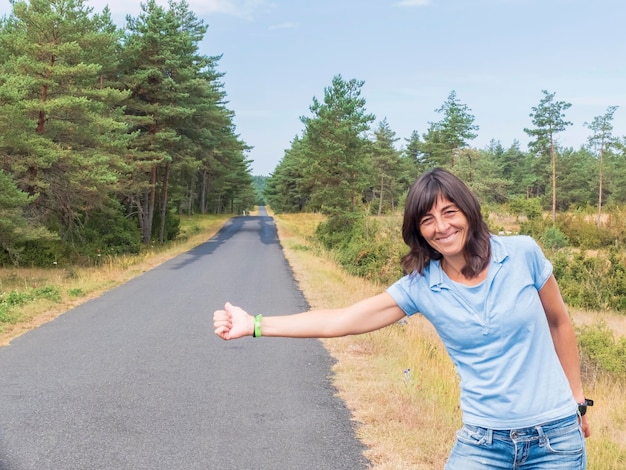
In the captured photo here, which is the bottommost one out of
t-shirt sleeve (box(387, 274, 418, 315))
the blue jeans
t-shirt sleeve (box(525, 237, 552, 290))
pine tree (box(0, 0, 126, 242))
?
the blue jeans

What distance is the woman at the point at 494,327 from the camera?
6.51 feet

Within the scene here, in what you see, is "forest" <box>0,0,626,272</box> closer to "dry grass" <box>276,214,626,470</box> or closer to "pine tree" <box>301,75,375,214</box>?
"pine tree" <box>301,75,375,214</box>

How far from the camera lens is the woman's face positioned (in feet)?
6.98

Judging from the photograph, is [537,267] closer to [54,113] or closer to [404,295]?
[404,295]

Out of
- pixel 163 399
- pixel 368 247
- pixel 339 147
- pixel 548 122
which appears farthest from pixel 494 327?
pixel 548 122

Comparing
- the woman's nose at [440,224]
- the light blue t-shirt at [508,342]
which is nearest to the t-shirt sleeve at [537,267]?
the light blue t-shirt at [508,342]

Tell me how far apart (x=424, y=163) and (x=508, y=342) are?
Answer: 77.1m

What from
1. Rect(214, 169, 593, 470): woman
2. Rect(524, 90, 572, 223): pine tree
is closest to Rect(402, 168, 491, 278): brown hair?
Rect(214, 169, 593, 470): woman

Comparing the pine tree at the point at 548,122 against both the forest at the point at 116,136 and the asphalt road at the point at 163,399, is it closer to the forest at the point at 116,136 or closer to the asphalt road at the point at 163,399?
the forest at the point at 116,136

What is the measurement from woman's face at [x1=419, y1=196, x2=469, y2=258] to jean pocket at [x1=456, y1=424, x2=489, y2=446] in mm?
646

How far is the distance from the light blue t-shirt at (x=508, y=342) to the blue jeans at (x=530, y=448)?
3 cm

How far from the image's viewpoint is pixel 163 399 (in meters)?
5.75

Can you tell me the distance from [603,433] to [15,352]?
24.3 feet

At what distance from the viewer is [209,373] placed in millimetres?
6812
